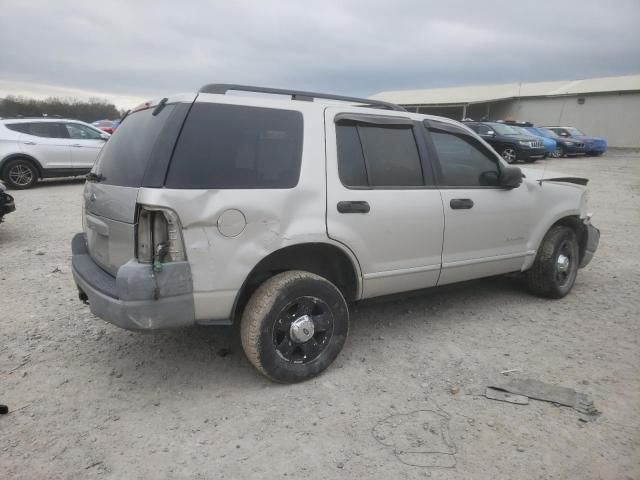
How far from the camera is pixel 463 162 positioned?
3.92 metres

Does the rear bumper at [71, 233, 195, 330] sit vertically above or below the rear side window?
below

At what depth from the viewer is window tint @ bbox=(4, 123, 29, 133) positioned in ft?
36.3

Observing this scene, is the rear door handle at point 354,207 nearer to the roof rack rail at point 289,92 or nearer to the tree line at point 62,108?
the roof rack rail at point 289,92

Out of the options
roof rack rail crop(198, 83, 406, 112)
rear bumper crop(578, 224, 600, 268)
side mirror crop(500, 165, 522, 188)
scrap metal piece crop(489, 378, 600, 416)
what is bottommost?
scrap metal piece crop(489, 378, 600, 416)

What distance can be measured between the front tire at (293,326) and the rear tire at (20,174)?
35.5ft

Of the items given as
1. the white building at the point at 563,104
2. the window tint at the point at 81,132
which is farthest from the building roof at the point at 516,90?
the window tint at the point at 81,132

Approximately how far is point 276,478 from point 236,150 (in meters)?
1.81

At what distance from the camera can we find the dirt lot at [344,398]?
2.37 m

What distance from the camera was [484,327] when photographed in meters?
4.05

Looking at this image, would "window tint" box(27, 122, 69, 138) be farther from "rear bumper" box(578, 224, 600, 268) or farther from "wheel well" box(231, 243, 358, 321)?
"rear bumper" box(578, 224, 600, 268)

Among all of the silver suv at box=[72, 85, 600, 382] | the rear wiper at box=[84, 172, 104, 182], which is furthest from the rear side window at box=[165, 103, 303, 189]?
the rear wiper at box=[84, 172, 104, 182]

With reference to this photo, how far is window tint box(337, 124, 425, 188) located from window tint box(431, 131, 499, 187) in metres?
0.29

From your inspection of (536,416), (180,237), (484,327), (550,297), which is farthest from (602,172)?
(180,237)

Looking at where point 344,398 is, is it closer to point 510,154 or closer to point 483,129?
point 510,154
